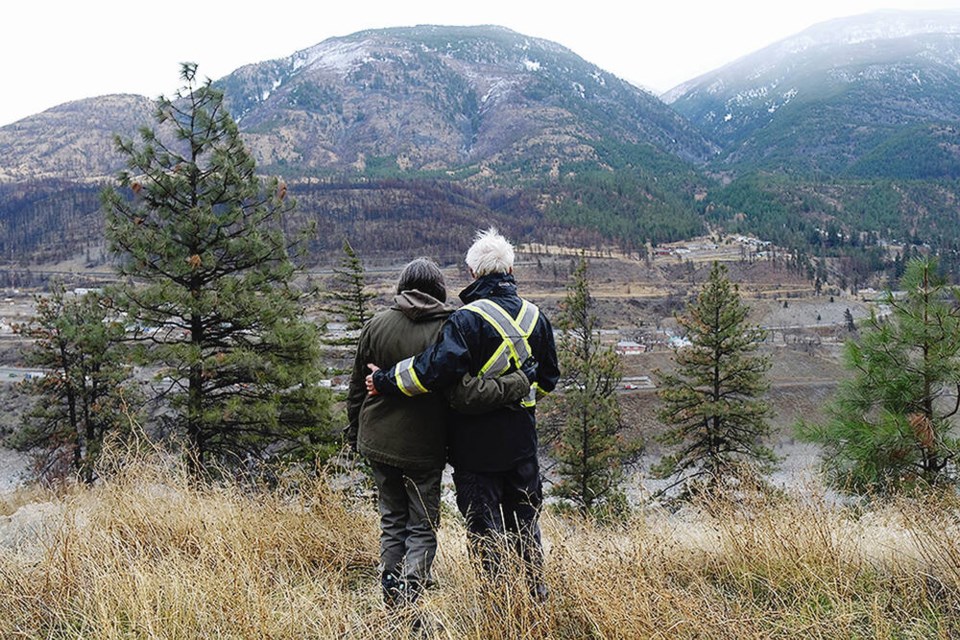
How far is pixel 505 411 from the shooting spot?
240cm

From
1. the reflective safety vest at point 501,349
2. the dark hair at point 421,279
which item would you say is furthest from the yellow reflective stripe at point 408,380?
the dark hair at point 421,279

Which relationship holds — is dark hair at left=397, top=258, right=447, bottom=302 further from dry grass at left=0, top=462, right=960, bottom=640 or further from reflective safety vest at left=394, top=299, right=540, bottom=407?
dry grass at left=0, top=462, right=960, bottom=640

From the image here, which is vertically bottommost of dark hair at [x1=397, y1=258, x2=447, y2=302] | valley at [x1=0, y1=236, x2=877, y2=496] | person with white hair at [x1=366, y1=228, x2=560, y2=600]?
valley at [x1=0, y1=236, x2=877, y2=496]

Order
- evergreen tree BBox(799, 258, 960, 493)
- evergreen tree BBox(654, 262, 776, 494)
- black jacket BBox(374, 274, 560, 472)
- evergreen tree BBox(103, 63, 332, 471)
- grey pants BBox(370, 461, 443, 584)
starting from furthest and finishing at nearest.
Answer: evergreen tree BBox(654, 262, 776, 494), evergreen tree BBox(103, 63, 332, 471), evergreen tree BBox(799, 258, 960, 493), grey pants BBox(370, 461, 443, 584), black jacket BBox(374, 274, 560, 472)

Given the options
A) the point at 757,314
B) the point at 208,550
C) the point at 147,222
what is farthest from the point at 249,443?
the point at 757,314

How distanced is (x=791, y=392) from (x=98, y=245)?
11252 cm

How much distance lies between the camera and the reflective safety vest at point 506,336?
2357mm

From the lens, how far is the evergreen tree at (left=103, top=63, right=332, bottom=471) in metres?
8.99

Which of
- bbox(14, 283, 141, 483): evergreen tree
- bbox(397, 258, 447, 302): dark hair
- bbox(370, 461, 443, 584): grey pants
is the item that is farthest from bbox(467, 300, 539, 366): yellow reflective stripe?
bbox(14, 283, 141, 483): evergreen tree

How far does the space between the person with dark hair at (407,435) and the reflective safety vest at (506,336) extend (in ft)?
0.25

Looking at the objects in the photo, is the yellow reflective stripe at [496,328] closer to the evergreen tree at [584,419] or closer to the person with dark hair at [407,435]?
the person with dark hair at [407,435]

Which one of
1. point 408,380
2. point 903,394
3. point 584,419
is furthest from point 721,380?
point 408,380

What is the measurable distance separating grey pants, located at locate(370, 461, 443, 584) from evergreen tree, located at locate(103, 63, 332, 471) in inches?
288

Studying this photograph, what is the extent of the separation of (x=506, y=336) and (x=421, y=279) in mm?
470
